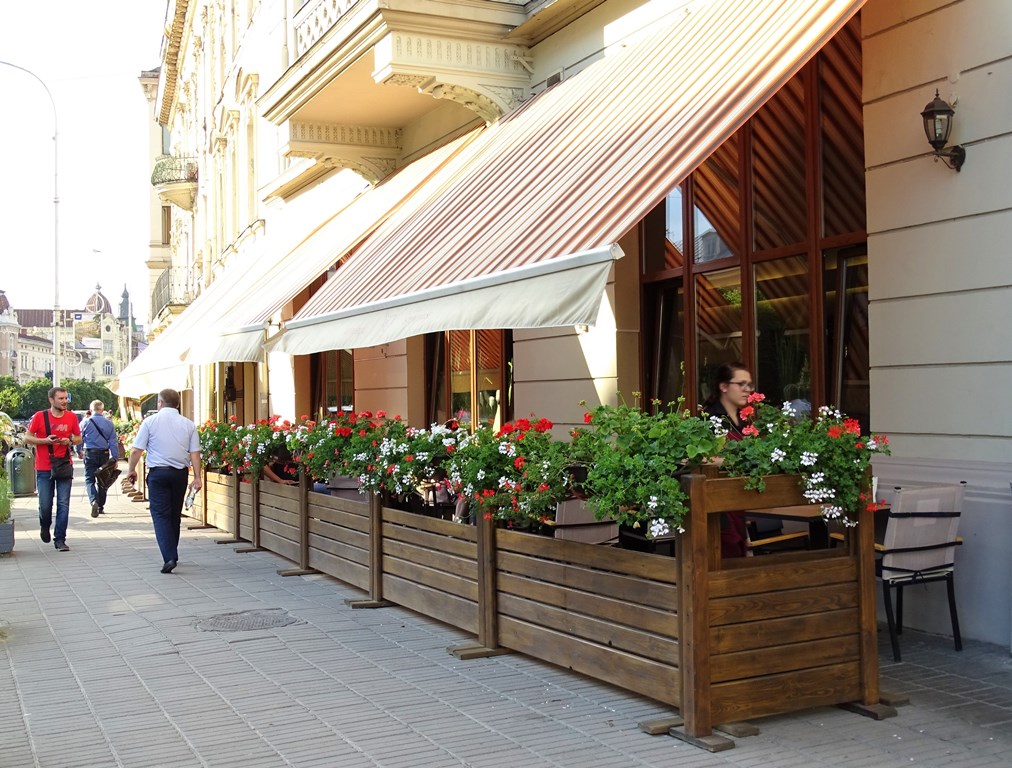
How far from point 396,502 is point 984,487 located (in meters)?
4.24

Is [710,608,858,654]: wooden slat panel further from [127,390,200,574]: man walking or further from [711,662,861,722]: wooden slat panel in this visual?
[127,390,200,574]: man walking

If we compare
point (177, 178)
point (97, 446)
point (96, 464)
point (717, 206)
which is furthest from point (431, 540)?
point (177, 178)

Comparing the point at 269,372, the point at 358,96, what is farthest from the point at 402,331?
the point at 269,372

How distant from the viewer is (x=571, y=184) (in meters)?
7.23

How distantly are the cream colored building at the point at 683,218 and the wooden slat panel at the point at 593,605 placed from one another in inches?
56.5

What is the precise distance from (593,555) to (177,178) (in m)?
33.4

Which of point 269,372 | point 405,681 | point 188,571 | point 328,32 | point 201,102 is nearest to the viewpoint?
point 405,681

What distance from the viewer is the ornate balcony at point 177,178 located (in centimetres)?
3634

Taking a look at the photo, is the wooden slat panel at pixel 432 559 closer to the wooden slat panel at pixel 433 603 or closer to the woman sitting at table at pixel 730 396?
the wooden slat panel at pixel 433 603

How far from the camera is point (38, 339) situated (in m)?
178

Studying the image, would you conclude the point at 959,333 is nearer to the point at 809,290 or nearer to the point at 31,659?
the point at 809,290

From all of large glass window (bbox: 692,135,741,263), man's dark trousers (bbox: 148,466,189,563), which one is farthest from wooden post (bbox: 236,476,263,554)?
large glass window (bbox: 692,135,741,263)

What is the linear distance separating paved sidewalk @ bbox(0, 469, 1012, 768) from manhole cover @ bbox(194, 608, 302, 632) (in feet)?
A: 0.12

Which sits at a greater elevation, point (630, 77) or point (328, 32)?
point (328, 32)
